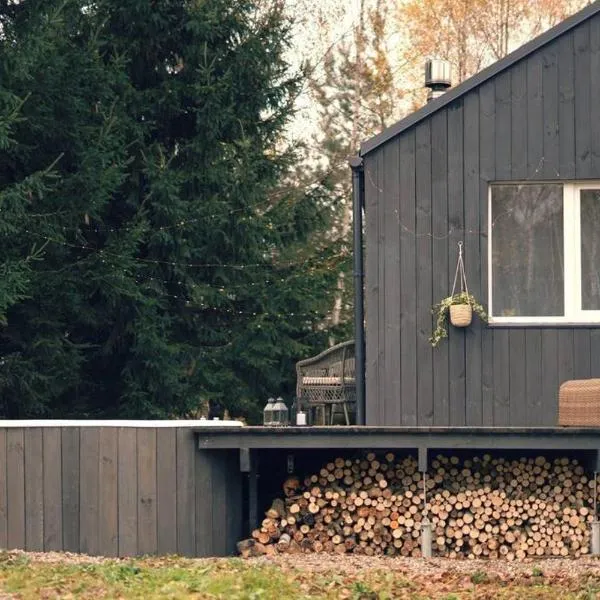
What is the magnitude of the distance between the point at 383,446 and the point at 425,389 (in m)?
1.19

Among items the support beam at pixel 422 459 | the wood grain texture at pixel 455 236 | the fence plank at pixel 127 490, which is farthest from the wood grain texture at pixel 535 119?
the fence plank at pixel 127 490

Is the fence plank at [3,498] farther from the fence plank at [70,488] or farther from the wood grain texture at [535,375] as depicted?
the wood grain texture at [535,375]

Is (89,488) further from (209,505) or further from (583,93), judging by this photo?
(583,93)

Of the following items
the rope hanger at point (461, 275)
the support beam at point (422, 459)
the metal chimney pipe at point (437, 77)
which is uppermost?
the metal chimney pipe at point (437, 77)

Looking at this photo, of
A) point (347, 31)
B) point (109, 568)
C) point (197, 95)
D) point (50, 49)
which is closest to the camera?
point (109, 568)

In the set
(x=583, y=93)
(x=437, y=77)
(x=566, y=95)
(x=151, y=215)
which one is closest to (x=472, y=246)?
(x=566, y=95)

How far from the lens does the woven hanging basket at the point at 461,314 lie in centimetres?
1275

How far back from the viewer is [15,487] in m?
11.9

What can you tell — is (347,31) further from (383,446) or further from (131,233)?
(383,446)

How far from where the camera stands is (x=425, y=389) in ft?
42.7

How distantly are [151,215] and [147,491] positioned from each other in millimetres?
7784

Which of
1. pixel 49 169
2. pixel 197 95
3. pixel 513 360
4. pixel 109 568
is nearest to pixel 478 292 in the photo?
pixel 513 360

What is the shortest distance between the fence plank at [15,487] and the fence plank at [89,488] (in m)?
0.48

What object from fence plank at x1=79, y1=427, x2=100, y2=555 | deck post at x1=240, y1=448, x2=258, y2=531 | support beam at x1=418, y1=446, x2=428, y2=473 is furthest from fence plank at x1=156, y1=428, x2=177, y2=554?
support beam at x1=418, y1=446, x2=428, y2=473
